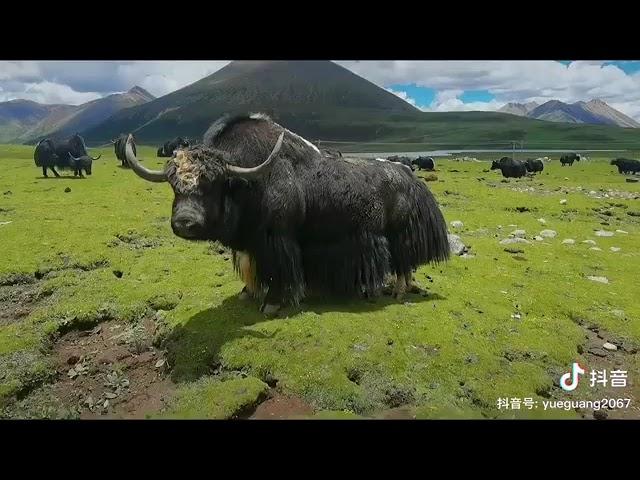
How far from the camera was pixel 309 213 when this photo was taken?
587cm

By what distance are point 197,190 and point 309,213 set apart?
150 centimetres

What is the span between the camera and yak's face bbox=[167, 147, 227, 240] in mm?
4656

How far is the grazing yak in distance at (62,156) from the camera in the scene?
853 inches

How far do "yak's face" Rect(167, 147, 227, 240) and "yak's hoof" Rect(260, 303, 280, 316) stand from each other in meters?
1.01

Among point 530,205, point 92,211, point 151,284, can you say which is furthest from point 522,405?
point 530,205

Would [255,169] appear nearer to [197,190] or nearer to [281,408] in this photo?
[197,190]

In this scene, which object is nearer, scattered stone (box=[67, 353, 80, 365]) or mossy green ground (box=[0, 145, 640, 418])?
mossy green ground (box=[0, 145, 640, 418])

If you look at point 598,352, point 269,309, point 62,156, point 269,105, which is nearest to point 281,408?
point 269,309

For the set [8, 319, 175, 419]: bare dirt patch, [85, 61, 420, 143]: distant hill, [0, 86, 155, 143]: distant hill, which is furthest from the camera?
[0, 86, 155, 143]: distant hill

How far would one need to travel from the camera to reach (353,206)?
5988mm

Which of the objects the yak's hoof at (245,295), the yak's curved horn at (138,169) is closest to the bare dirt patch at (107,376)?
the yak's hoof at (245,295)

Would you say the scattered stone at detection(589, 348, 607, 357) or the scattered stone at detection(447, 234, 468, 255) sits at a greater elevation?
the scattered stone at detection(447, 234, 468, 255)

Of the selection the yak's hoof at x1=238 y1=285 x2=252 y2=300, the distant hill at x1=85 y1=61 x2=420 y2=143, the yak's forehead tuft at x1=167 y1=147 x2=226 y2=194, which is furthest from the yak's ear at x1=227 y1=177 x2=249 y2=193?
the distant hill at x1=85 y1=61 x2=420 y2=143

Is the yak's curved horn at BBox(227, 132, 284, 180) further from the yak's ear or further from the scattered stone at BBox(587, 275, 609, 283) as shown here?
the scattered stone at BBox(587, 275, 609, 283)
